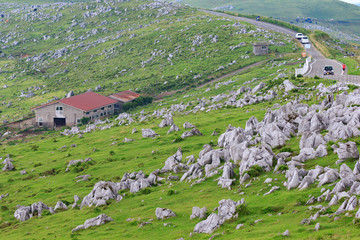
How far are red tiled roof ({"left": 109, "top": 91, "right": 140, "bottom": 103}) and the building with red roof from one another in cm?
340

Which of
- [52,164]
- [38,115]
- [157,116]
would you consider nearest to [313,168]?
[52,164]

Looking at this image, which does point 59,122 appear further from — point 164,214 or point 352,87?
point 164,214

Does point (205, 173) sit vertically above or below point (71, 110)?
above

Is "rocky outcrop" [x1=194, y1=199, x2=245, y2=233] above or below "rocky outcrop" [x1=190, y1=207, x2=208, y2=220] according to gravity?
above

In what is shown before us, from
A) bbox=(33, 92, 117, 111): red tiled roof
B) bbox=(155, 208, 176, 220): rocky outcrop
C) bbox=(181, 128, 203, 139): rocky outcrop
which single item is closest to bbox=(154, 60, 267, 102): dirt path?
bbox=(33, 92, 117, 111): red tiled roof

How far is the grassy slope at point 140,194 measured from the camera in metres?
40.8

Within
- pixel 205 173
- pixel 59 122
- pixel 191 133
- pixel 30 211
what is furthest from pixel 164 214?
pixel 59 122

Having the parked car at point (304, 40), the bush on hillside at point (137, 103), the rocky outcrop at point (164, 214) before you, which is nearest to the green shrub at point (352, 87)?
the rocky outcrop at point (164, 214)

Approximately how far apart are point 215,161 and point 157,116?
61.1 metres

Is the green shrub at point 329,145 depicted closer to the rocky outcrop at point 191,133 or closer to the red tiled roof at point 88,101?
the rocky outcrop at point 191,133

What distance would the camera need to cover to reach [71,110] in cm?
13800

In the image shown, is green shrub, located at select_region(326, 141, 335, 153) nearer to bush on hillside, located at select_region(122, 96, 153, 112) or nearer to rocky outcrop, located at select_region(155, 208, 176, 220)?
rocky outcrop, located at select_region(155, 208, 176, 220)

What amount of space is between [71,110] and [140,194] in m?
82.7

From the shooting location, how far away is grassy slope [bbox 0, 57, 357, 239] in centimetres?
4081
